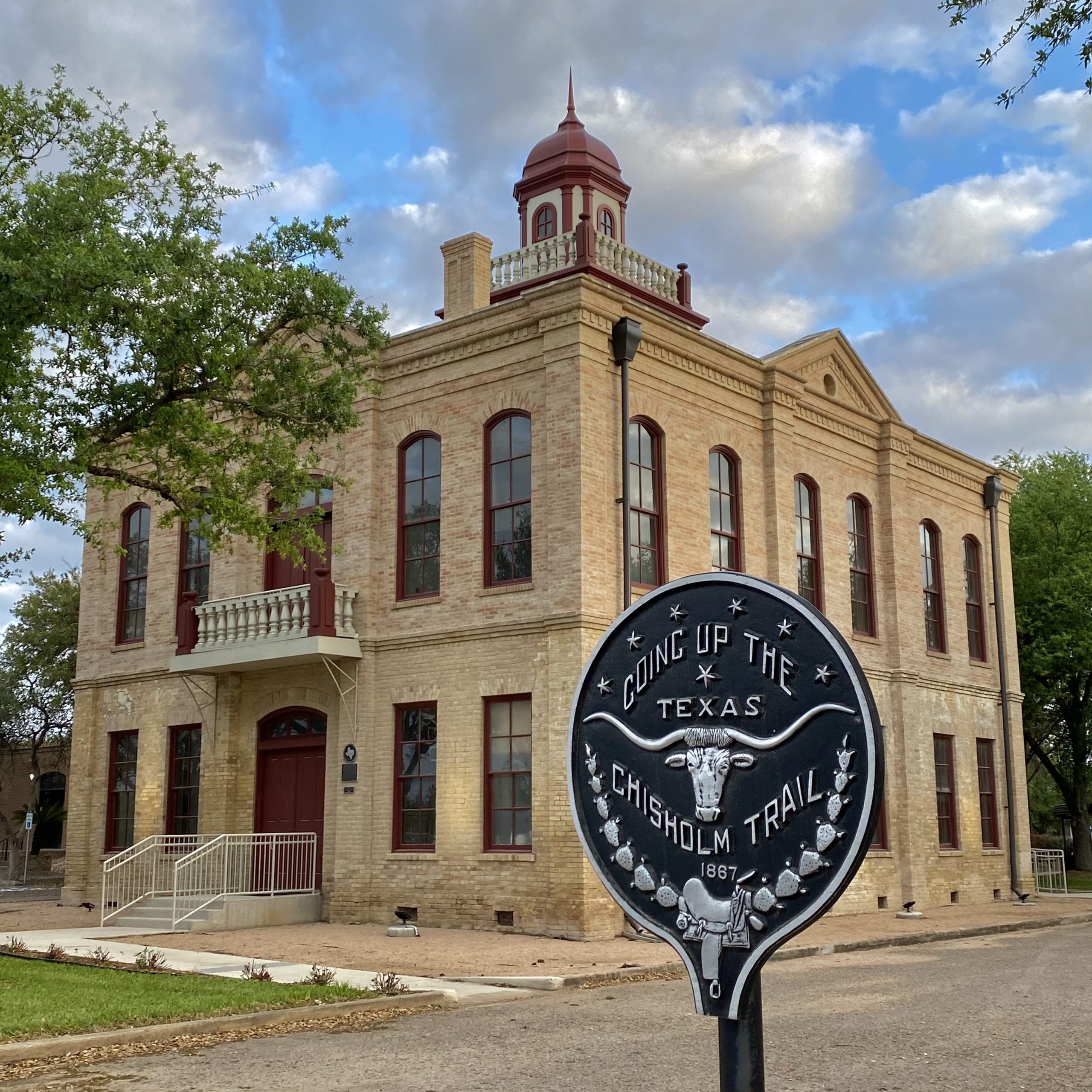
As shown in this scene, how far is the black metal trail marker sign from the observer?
12.8 ft

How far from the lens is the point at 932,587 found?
28.2 m

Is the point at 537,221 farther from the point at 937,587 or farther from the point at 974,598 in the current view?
the point at 974,598

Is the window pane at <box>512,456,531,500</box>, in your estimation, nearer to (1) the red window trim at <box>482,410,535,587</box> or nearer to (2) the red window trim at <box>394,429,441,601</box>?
(1) the red window trim at <box>482,410,535,587</box>

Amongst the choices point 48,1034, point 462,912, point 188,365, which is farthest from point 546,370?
→ point 48,1034

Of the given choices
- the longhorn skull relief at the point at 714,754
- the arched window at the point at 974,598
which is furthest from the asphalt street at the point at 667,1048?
the arched window at the point at 974,598

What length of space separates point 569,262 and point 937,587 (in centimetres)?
1113

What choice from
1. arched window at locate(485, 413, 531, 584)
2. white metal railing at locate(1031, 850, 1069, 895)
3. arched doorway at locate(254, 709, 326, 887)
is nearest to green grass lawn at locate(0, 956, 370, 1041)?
arched doorway at locate(254, 709, 326, 887)

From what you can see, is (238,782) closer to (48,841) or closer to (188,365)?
(188,365)

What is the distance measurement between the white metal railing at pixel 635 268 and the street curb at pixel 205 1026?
1453 cm

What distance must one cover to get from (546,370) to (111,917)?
1092 centimetres

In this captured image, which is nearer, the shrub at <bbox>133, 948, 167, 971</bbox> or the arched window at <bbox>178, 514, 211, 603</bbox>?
the shrub at <bbox>133, 948, 167, 971</bbox>

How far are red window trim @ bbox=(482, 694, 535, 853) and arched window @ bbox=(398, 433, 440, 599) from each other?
7.76ft

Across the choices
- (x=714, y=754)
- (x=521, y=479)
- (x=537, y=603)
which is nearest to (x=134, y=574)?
(x=521, y=479)

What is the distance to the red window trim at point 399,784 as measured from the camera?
20.8m
